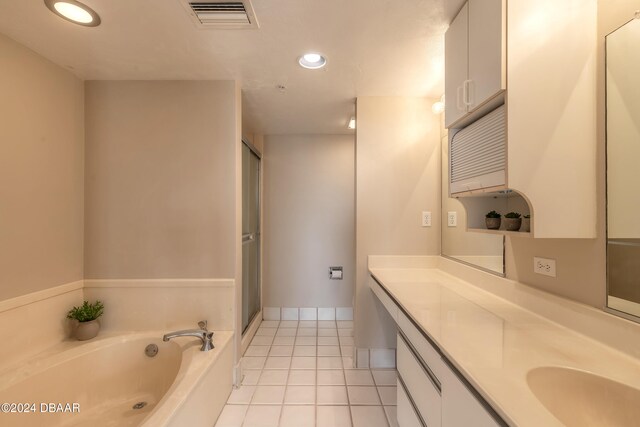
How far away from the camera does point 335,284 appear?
348 centimetres

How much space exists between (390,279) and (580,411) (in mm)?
1216

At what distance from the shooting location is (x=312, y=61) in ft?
6.06

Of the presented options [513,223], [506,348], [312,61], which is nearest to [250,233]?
[312,61]

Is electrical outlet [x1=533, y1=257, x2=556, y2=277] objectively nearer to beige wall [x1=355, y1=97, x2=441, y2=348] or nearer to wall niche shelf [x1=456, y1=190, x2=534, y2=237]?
wall niche shelf [x1=456, y1=190, x2=534, y2=237]

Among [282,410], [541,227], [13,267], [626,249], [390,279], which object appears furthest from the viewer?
[390,279]

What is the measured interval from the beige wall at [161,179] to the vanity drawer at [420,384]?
131 cm

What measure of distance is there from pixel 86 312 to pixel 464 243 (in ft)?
8.79

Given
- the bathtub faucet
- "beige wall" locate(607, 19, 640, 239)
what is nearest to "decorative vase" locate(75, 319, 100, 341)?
the bathtub faucet

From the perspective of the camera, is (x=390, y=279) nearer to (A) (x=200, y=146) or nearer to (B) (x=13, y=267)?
(A) (x=200, y=146)

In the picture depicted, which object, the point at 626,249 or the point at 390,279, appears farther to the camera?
the point at 390,279

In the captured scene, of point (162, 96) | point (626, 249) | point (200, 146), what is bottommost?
point (626, 249)

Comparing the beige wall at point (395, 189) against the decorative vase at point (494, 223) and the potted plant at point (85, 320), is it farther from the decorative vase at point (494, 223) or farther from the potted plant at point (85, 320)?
the potted plant at point (85, 320)

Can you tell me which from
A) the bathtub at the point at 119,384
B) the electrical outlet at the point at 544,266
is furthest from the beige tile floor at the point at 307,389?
the electrical outlet at the point at 544,266

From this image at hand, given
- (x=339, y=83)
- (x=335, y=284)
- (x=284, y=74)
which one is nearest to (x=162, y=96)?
(x=284, y=74)
